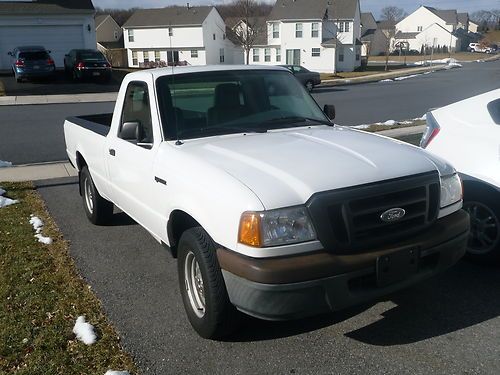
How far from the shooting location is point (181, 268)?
3871 millimetres

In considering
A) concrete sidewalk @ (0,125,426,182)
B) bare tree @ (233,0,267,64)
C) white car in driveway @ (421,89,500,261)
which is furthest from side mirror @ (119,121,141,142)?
bare tree @ (233,0,267,64)

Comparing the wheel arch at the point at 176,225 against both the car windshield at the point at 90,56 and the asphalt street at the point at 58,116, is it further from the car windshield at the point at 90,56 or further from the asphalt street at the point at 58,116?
the car windshield at the point at 90,56

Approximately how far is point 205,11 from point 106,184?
60016mm

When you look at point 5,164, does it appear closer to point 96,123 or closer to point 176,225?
point 96,123

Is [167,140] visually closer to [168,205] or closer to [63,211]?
[168,205]

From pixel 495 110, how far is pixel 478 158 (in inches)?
21.2

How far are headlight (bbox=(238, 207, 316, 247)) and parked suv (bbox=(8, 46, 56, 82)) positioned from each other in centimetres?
2900

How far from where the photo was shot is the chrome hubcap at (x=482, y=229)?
4.59 metres

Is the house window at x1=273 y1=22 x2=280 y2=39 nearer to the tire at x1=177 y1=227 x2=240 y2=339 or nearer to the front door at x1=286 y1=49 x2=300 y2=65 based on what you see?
the front door at x1=286 y1=49 x2=300 y2=65

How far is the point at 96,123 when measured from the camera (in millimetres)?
6617

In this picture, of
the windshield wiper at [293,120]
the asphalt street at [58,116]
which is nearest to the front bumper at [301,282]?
the windshield wiper at [293,120]

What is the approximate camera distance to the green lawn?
3.43 m

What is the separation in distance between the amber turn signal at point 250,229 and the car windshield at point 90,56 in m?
29.3

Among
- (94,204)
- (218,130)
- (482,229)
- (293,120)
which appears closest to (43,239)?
(94,204)
